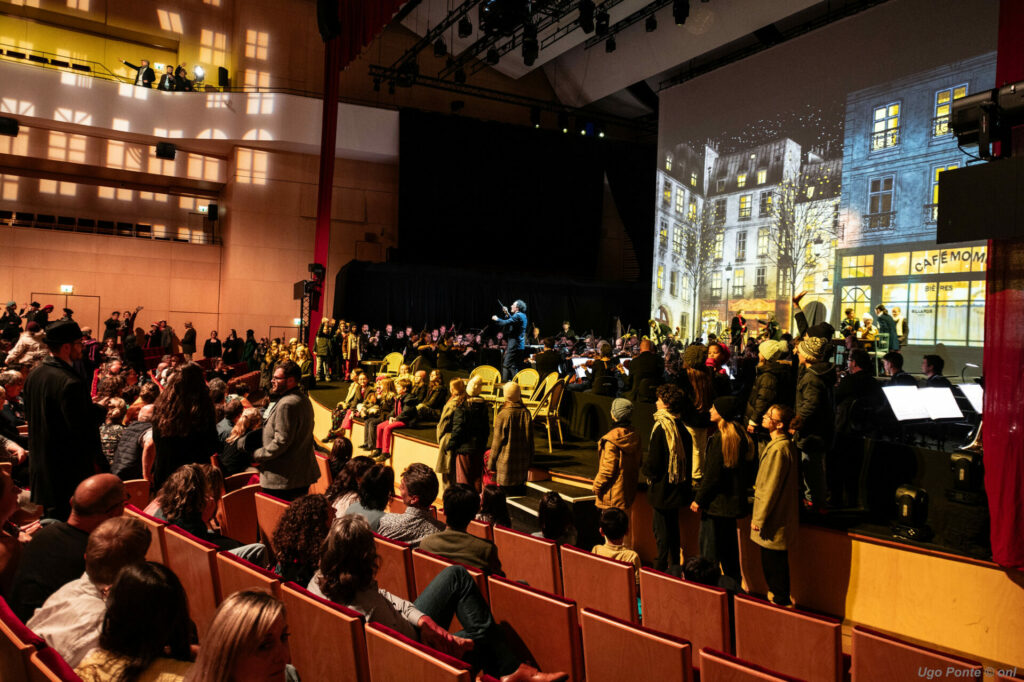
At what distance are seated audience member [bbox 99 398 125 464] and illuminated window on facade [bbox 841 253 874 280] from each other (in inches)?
400

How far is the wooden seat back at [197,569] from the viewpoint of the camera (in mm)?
2389

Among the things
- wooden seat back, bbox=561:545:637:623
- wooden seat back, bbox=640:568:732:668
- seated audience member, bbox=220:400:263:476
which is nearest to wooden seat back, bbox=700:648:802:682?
wooden seat back, bbox=640:568:732:668

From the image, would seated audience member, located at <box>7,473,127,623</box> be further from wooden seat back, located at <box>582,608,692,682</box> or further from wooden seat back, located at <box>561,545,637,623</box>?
wooden seat back, located at <box>561,545,637,623</box>

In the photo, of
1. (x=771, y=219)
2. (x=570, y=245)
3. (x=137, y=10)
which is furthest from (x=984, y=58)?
(x=137, y=10)

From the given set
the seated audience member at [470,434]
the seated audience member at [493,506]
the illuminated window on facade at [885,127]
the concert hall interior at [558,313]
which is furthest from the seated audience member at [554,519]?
the illuminated window on facade at [885,127]

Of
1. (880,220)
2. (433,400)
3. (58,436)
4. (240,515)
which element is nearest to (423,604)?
(240,515)

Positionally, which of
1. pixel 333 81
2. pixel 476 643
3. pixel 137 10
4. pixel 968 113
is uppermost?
pixel 137 10

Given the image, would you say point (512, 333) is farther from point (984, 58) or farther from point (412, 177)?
point (412, 177)

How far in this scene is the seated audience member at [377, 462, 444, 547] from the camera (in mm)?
3043

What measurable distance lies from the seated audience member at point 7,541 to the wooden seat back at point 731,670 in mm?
2246

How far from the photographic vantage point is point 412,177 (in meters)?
18.7

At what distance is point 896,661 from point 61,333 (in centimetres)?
377

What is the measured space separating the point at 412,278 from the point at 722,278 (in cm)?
855

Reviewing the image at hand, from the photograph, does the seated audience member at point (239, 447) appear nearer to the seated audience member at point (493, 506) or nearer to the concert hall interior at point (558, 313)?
the concert hall interior at point (558, 313)
